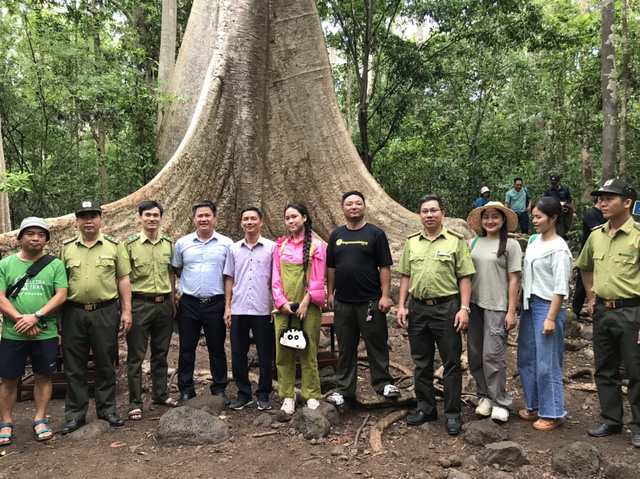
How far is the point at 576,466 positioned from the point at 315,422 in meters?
1.92

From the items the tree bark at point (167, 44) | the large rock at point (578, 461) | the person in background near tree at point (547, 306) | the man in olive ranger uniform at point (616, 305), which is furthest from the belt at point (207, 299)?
the tree bark at point (167, 44)

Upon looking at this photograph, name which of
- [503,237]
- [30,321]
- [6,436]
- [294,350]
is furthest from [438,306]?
[6,436]

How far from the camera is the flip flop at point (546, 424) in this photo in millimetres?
4098

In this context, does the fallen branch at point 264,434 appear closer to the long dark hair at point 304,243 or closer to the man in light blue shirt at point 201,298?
the man in light blue shirt at point 201,298

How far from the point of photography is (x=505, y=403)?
431cm

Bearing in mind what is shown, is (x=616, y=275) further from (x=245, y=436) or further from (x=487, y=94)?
(x=487, y=94)

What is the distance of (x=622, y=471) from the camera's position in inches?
130

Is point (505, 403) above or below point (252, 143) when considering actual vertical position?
below

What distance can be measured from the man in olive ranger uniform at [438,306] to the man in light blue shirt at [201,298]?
1792mm

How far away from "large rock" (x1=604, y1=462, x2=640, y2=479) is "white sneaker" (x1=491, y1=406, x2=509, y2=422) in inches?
35.6

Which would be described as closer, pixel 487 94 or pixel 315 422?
pixel 315 422

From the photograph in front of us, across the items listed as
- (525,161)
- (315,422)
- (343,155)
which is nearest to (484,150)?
(525,161)

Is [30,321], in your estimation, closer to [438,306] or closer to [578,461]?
[438,306]

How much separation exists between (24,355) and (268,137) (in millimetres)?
4734
